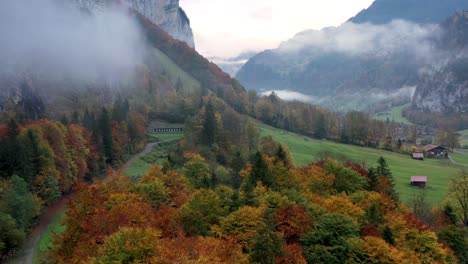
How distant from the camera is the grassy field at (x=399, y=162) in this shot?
265ft

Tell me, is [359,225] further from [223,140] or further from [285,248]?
[223,140]

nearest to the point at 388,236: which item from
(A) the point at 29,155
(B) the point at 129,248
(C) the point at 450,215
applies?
(C) the point at 450,215

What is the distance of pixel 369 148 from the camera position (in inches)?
5113

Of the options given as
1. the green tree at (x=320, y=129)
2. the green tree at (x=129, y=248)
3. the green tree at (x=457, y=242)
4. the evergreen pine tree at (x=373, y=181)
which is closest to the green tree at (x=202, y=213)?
the green tree at (x=129, y=248)

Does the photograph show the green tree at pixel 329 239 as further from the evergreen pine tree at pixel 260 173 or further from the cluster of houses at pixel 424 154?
the cluster of houses at pixel 424 154

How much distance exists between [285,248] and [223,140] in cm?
5674

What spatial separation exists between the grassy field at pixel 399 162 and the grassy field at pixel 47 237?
5482 centimetres

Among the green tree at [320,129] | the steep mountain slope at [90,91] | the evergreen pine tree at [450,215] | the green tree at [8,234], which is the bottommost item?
the green tree at [8,234]

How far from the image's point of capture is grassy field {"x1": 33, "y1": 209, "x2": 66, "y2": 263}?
2011 inches

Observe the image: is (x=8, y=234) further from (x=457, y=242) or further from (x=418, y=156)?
(x=418, y=156)

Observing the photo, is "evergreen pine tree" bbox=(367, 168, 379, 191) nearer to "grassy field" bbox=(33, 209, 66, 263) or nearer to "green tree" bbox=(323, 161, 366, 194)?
"green tree" bbox=(323, 161, 366, 194)

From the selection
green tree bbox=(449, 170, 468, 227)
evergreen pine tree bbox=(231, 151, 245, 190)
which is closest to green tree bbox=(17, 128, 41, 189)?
evergreen pine tree bbox=(231, 151, 245, 190)

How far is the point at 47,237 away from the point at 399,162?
3599 inches

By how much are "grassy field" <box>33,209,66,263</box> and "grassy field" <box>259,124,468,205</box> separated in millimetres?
54817
